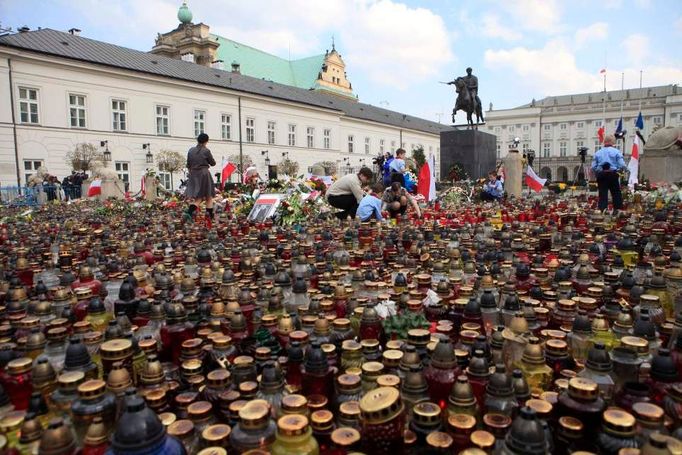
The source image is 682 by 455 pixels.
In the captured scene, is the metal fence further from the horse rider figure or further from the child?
the horse rider figure

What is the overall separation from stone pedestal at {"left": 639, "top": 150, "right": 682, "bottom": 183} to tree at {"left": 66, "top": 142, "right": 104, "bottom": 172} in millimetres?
28414

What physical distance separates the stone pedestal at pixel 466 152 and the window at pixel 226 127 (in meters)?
24.5

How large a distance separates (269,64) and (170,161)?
122 ft

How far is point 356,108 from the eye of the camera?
2263 inches

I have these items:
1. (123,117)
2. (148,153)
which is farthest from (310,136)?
(123,117)

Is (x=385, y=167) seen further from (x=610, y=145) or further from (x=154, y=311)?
(x=154, y=311)

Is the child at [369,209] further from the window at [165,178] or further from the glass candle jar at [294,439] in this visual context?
the window at [165,178]

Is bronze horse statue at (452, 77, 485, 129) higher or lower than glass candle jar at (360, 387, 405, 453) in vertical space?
higher

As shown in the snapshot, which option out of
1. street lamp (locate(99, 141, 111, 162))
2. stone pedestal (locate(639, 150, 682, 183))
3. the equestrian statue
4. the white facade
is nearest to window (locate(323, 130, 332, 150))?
the white facade

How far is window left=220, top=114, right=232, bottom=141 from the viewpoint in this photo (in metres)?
39.3

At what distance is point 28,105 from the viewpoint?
27.3 meters

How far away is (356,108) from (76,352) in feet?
189

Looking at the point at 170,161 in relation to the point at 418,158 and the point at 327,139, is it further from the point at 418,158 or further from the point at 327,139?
the point at 327,139


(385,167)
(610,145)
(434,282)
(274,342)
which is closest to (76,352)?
(274,342)
